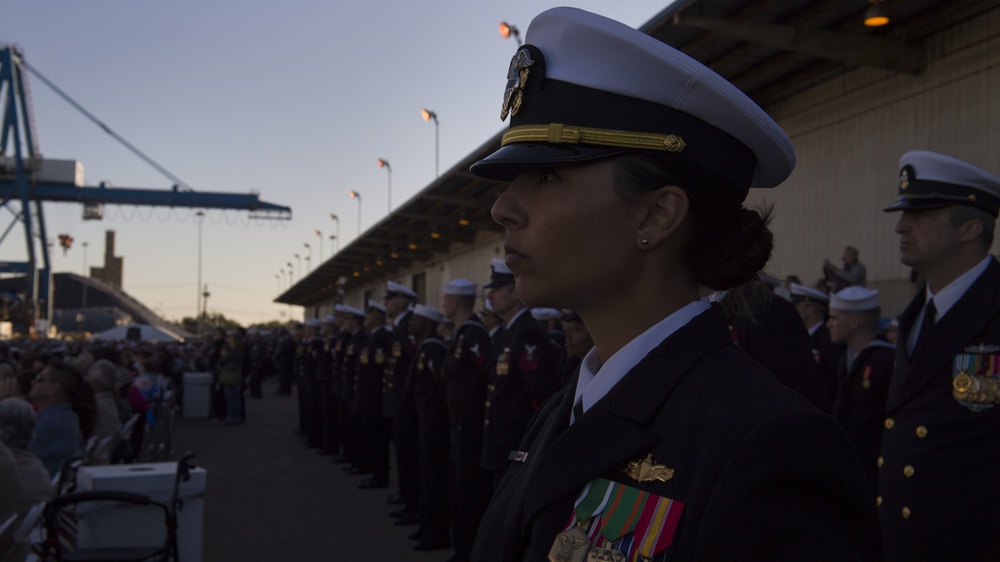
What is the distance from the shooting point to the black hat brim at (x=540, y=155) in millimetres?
1407

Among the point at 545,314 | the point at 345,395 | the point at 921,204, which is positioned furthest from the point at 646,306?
the point at 345,395

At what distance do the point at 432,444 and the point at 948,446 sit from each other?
5626 millimetres

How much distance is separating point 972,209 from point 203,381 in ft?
62.8

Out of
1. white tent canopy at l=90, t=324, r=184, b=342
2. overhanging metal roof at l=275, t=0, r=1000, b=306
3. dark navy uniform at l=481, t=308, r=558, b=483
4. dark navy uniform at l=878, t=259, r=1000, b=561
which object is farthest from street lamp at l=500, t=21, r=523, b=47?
white tent canopy at l=90, t=324, r=184, b=342

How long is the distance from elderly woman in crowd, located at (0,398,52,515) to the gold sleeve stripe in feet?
16.9

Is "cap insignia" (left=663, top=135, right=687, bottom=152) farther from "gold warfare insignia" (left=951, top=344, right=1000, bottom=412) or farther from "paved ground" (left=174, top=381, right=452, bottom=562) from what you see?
"paved ground" (left=174, top=381, right=452, bottom=562)

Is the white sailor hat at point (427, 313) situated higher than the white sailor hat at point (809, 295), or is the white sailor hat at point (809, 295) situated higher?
the white sailor hat at point (809, 295)

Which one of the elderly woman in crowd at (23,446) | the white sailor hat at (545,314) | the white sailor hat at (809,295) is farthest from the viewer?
the white sailor hat at (545,314)

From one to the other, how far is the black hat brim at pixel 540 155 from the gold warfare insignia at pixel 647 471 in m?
0.48

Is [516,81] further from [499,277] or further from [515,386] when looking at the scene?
[499,277]

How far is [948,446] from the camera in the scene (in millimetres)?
2857

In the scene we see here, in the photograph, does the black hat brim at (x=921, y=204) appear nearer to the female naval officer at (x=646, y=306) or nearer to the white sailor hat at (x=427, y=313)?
the female naval officer at (x=646, y=306)

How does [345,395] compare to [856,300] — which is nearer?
[856,300]

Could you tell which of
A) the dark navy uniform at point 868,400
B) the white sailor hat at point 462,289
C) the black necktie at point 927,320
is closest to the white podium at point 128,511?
the white sailor hat at point 462,289
